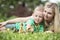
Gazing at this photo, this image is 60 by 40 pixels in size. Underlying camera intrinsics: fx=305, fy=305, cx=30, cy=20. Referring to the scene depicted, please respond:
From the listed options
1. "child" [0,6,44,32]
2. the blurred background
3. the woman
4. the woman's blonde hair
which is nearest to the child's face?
"child" [0,6,44,32]

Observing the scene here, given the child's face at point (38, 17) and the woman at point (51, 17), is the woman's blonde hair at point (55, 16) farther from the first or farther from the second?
the child's face at point (38, 17)

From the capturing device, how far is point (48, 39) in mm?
6219

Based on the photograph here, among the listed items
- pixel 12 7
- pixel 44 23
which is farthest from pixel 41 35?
pixel 12 7

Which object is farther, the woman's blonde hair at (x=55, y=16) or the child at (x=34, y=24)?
the woman's blonde hair at (x=55, y=16)

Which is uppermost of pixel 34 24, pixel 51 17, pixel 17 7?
pixel 51 17

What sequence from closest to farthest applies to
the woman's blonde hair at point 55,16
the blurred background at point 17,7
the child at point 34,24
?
the child at point 34,24, the woman's blonde hair at point 55,16, the blurred background at point 17,7

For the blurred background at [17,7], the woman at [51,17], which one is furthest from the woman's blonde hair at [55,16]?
the blurred background at [17,7]

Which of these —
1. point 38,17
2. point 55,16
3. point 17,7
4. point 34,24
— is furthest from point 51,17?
point 17,7

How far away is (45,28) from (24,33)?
2.42ft

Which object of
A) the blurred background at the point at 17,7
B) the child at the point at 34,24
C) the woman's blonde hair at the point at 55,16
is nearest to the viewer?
the child at the point at 34,24

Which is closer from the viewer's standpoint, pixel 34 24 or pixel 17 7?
pixel 34 24

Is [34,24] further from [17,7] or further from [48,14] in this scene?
[17,7]

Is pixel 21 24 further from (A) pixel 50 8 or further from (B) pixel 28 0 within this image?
(B) pixel 28 0

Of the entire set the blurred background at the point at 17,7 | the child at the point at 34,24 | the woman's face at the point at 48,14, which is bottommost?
the blurred background at the point at 17,7
